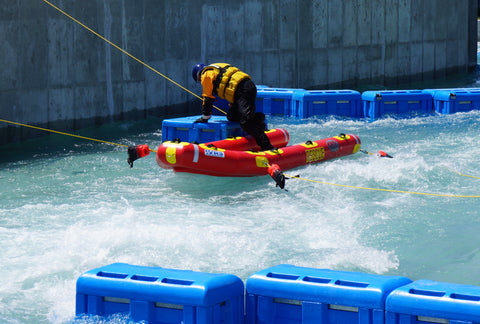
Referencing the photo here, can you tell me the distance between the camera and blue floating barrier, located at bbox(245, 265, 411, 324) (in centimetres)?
412

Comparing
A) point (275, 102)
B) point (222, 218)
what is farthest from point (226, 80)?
point (275, 102)

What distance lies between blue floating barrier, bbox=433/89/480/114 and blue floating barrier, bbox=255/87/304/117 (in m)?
3.11

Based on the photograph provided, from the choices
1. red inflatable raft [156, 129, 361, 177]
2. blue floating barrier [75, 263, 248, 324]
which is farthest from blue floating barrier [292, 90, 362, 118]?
blue floating barrier [75, 263, 248, 324]

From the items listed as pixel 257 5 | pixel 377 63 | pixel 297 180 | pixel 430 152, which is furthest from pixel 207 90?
pixel 377 63

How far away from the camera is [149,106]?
14.0m

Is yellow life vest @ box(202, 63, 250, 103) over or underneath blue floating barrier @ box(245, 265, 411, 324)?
over

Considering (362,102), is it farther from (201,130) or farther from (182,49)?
(201,130)

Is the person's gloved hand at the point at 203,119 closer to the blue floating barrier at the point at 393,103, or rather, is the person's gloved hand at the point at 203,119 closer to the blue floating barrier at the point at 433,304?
the blue floating barrier at the point at 393,103

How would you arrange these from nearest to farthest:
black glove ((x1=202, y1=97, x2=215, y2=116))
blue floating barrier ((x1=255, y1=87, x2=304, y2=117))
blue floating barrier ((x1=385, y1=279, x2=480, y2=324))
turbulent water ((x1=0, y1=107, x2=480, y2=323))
→ 1. blue floating barrier ((x1=385, y1=279, x2=480, y2=324))
2. turbulent water ((x1=0, y1=107, x2=480, y2=323))
3. black glove ((x1=202, y1=97, x2=215, y2=116))
4. blue floating barrier ((x1=255, y1=87, x2=304, y2=117))

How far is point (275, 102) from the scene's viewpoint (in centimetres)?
1506

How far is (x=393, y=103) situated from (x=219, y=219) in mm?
8104

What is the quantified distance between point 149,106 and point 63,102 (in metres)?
2.22

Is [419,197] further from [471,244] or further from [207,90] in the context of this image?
[207,90]

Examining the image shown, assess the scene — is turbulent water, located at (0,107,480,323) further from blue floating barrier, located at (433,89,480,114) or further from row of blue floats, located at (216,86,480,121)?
blue floating barrier, located at (433,89,480,114)
